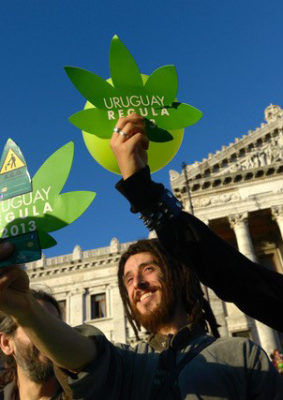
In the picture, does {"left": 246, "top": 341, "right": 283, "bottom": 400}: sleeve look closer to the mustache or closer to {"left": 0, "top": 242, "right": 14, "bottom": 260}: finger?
the mustache

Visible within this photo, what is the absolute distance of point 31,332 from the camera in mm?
1713

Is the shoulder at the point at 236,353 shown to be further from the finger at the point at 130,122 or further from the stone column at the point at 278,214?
the stone column at the point at 278,214

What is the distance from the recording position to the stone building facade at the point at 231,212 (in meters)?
22.8

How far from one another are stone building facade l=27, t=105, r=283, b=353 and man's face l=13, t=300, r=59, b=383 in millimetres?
18862

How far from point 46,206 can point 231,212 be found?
22189 millimetres

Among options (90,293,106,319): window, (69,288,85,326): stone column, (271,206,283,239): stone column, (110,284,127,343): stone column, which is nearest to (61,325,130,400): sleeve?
(271,206,283,239): stone column

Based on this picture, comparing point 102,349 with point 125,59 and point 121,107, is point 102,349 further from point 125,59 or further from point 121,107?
point 125,59

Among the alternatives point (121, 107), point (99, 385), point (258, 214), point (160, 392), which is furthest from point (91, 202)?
point (258, 214)

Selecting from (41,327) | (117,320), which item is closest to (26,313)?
(41,327)

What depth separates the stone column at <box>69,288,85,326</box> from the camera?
26.6m

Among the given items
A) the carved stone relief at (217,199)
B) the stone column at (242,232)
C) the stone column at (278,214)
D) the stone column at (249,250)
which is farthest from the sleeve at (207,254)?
the carved stone relief at (217,199)

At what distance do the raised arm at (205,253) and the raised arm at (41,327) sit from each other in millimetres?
561

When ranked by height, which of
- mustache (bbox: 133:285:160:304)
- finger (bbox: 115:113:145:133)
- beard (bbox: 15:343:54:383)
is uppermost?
finger (bbox: 115:113:145:133)

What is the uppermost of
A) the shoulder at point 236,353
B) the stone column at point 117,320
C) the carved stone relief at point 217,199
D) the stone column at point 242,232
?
the carved stone relief at point 217,199
